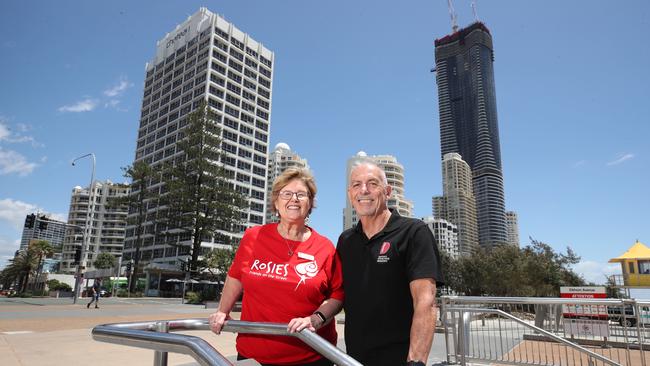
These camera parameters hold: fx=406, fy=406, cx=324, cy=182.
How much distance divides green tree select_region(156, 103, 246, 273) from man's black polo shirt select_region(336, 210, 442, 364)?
133ft

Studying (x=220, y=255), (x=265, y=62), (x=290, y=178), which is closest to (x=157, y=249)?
(x=220, y=255)

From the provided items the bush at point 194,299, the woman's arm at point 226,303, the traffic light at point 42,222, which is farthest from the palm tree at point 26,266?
the woman's arm at point 226,303

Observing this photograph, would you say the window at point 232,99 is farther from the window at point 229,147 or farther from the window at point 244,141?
the window at point 229,147

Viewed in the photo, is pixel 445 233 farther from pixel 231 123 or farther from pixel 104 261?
pixel 104 261

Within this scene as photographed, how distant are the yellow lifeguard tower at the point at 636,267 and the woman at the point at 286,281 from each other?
33.1m

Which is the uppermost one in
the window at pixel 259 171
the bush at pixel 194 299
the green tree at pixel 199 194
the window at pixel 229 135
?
the window at pixel 229 135

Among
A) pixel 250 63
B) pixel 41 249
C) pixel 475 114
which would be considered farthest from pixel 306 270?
pixel 475 114

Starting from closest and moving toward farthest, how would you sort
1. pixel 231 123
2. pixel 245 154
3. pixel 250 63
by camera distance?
1. pixel 231 123
2. pixel 245 154
3. pixel 250 63

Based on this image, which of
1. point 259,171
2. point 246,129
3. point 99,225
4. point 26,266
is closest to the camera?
point 26,266

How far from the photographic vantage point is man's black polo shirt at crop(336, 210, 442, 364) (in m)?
2.21

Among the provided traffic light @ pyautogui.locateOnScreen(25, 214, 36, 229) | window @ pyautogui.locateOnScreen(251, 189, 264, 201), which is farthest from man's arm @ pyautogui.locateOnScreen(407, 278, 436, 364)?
window @ pyautogui.locateOnScreen(251, 189, 264, 201)

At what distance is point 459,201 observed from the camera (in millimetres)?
149125

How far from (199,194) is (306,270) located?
41405 mm

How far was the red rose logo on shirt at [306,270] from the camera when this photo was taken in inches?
91.3
